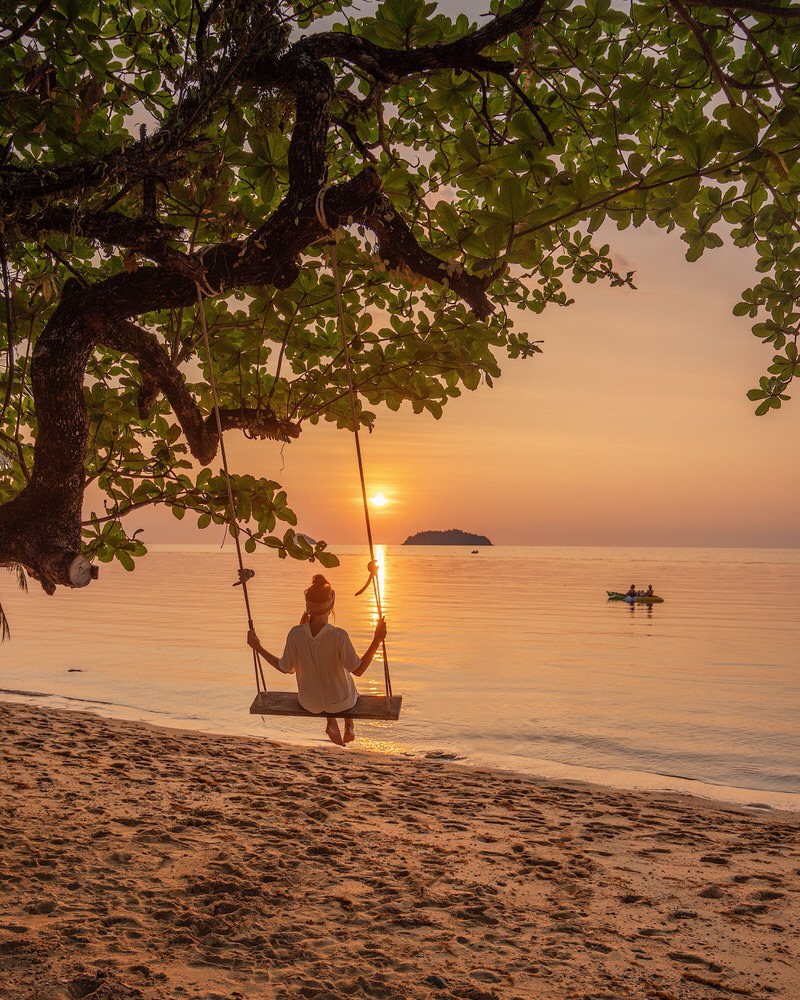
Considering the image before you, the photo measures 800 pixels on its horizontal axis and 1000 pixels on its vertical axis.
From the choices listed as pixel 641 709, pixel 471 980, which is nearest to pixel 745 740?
pixel 641 709

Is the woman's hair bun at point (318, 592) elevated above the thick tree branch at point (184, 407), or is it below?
below

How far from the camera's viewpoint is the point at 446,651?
2297 cm

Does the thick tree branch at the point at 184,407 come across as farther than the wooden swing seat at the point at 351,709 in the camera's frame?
No

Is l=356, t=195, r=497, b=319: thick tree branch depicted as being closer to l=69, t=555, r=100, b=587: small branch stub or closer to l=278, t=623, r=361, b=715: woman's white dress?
l=69, t=555, r=100, b=587: small branch stub

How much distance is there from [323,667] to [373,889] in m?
1.45

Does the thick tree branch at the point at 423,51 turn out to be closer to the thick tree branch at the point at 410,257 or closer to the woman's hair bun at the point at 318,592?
the thick tree branch at the point at 410,257

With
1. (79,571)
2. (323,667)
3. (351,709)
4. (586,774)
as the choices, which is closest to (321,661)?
(323,667)

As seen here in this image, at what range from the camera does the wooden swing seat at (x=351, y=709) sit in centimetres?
504

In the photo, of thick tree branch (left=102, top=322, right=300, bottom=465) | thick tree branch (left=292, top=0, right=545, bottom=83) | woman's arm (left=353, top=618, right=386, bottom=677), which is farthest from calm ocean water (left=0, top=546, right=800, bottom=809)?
thick tree branch (left=292, top=0, right=545, bottom=83)

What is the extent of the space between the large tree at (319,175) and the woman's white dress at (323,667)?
3.11 feet

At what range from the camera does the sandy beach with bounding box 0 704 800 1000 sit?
3.83m

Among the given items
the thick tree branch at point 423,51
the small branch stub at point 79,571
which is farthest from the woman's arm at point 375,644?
the thick tree branch at point 423,51

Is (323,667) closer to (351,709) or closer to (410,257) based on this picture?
(351,709)

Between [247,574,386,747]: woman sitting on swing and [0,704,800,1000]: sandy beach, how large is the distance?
3.75 feet
